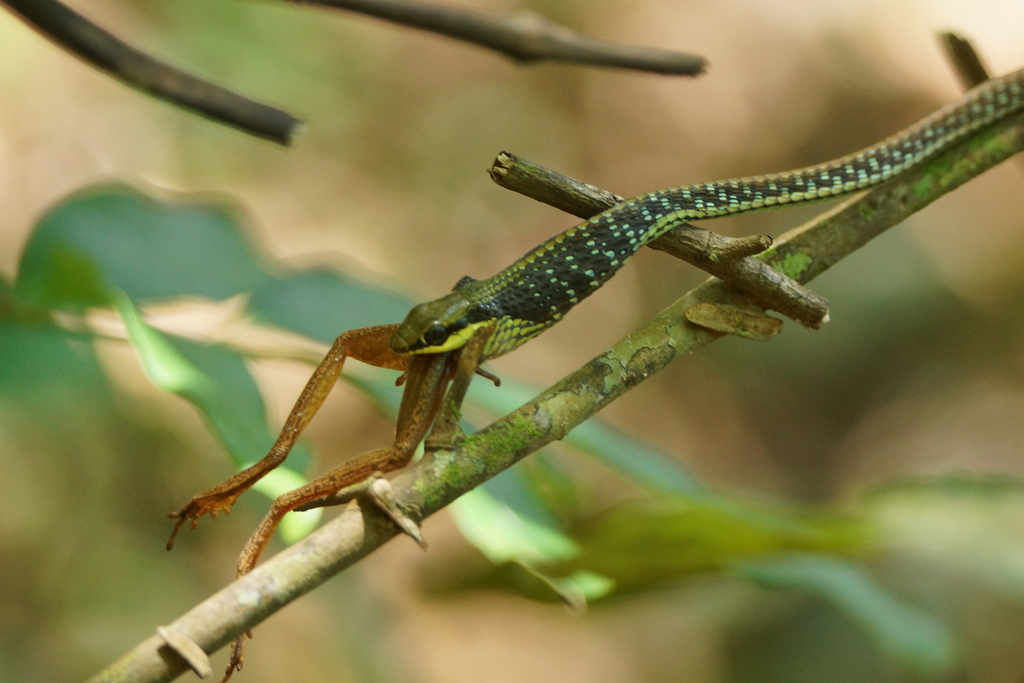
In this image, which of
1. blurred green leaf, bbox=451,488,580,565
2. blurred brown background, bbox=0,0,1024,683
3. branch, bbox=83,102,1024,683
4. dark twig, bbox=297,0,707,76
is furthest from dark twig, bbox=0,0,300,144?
blurred brown background, bbox=0,0,1024,683

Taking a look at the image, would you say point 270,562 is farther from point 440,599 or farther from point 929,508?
point 929,508

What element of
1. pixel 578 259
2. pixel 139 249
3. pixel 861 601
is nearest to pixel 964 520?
pixel 861 601

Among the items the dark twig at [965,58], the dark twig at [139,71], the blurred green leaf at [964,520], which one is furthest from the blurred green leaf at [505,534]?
the dark twig at [965,58]

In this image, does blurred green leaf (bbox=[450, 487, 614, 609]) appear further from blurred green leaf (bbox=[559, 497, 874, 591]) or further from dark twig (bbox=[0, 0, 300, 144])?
dark twig (bbox=[0, 0, 300, 144])

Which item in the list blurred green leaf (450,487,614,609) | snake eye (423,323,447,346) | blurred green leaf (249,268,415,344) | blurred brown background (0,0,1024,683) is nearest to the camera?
snake eye (423,323,447,346)

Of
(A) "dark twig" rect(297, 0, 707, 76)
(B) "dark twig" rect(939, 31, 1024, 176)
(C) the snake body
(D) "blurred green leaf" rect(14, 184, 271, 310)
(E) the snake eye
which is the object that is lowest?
(D) "blurred green leaf" rect(14, 184, 271, 310)

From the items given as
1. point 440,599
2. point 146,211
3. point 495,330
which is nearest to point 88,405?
point 146,211

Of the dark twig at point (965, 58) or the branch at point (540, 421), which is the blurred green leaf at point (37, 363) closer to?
the branch at point (540, 421)
